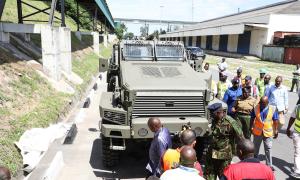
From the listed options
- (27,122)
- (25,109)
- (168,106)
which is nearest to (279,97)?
(168,106)

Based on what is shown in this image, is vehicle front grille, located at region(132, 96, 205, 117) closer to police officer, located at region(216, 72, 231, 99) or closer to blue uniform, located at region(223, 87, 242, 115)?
blue uniform, located at region(223, 87, 242, 115)

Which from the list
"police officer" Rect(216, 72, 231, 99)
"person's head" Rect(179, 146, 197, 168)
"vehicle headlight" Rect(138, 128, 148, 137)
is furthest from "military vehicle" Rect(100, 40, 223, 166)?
"person's head" Rect(179, 146, 197, 168)

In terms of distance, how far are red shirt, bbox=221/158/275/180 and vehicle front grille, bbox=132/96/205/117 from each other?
3.15 m

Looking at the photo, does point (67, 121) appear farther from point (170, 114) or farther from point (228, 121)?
point (228, 121)

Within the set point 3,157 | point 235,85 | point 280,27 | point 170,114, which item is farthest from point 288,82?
point 280,27

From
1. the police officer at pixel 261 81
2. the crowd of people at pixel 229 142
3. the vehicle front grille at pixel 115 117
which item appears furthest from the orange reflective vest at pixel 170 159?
the police officer at pixel 261 81

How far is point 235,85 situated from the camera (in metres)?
7.67

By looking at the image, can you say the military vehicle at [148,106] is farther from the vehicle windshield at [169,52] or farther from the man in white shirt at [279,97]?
the man in white shirt at [279,97]

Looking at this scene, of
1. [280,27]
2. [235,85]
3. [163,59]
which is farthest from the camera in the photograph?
[280,27]

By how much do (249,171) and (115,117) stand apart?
3497 mm

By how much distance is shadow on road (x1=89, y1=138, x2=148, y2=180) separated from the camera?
673 centimetres

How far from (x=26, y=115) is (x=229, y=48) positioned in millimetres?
51739

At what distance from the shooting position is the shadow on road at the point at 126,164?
6734 mm

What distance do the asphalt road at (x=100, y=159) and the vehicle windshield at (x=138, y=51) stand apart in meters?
2.18
